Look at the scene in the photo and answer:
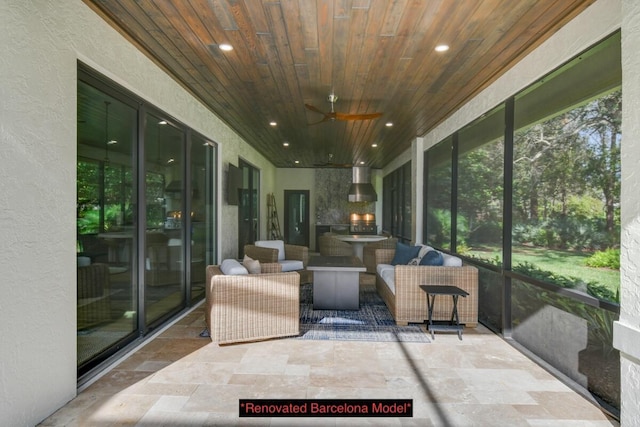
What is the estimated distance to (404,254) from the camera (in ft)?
16.9

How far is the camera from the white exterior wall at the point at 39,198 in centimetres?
188

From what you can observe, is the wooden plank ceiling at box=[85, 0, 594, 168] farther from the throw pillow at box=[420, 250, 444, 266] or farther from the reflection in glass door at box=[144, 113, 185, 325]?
the throw pillow at box=[420, 250, 444, 266]

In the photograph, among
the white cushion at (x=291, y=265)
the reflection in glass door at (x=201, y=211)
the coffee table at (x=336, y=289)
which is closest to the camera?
the coffee table at (x=336, y=289)

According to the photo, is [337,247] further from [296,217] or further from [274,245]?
[296,217]

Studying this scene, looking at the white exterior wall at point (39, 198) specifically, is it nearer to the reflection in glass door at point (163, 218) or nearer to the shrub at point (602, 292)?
the reflection in glass door at point (163, 218)

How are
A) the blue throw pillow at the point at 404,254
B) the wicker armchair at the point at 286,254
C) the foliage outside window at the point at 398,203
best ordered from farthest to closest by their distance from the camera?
1. the foliage outside window at the point at 398,203
2. the wicker armchair at the point at 286,254
3. the blue throw pillow at the point at 404,254

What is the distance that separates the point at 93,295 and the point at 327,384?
6.50ft

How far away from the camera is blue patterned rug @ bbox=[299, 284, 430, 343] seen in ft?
11.8

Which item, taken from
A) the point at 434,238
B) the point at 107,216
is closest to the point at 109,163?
the point at 107,216

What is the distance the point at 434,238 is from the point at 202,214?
381 centimetres

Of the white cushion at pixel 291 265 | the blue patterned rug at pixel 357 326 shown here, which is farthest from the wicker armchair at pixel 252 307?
the white cushion at pixel 291 265

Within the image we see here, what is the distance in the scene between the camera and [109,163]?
295 centimetres

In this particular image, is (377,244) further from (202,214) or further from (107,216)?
(107,216)

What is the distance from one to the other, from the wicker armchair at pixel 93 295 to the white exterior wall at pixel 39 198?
26 centimetres
